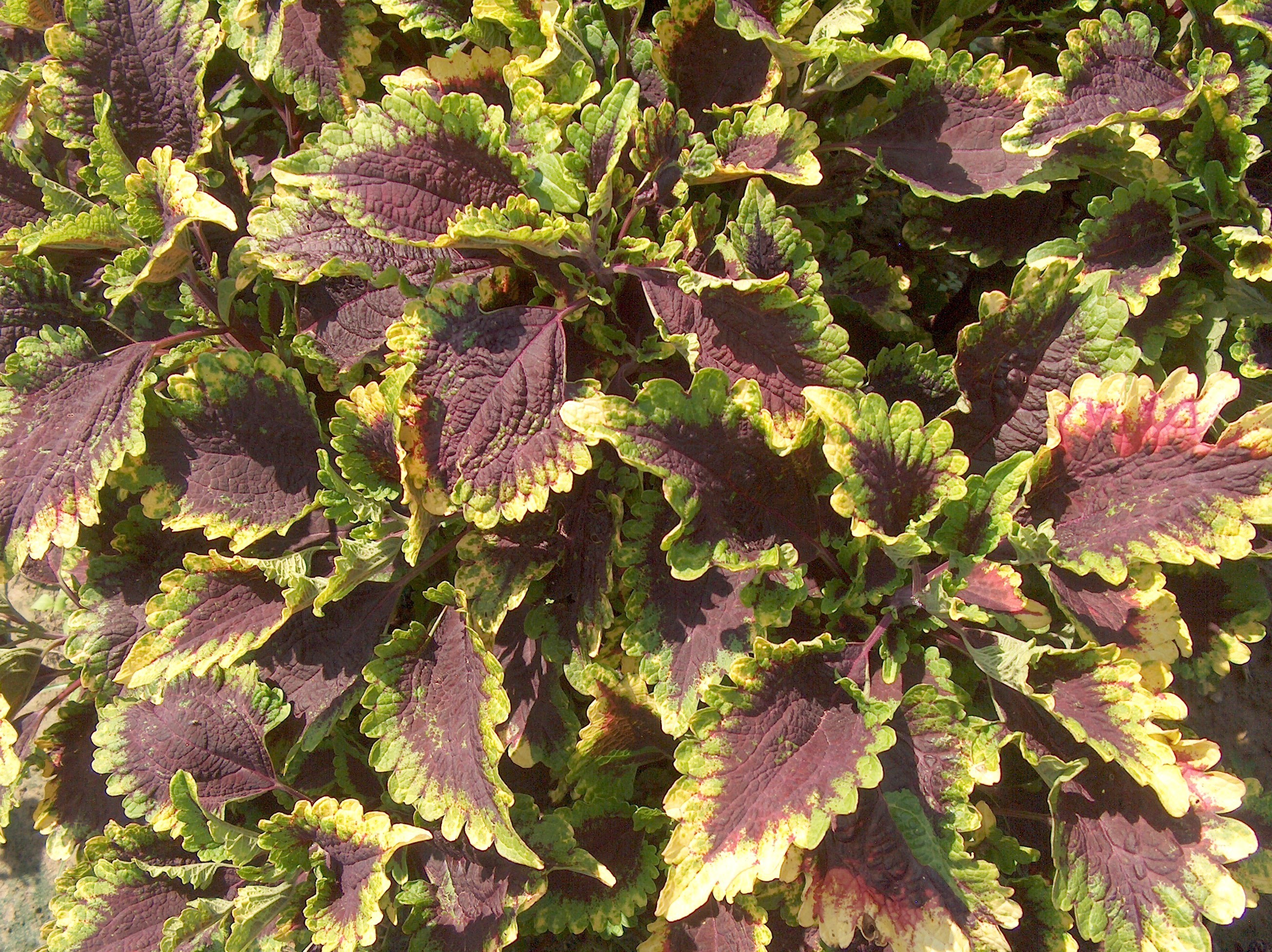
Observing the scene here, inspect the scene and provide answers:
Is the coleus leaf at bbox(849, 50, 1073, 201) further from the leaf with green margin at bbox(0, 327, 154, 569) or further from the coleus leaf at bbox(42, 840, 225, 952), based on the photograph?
the coleus leaf at bbox(42, 840, 225, 952)

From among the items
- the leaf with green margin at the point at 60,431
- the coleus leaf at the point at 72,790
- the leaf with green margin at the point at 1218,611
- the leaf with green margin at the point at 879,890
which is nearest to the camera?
the leaf with green margin at the point at 879,890

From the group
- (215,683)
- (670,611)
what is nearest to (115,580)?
(215,683)

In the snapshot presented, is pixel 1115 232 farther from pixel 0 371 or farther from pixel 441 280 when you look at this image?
pixel 0 371

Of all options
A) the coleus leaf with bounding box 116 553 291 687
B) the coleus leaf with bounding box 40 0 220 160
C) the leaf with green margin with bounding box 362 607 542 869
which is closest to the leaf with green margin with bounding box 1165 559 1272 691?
the leaf with green margin with bounding box 362 607 542 869

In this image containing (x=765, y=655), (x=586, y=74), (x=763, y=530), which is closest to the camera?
(x=765, y=655)

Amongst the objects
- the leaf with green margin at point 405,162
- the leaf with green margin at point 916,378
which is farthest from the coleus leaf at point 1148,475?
the leaf with green margin at point 405,162

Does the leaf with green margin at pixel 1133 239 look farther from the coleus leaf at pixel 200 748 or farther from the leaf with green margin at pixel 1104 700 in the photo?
the coleus leaf at pixel 200 748
